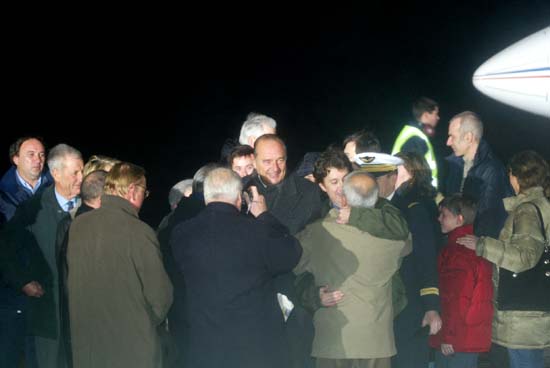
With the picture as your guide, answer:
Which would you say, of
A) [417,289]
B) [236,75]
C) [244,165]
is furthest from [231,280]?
[236,75]

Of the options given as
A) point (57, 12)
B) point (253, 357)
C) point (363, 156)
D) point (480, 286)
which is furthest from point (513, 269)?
point (57, 12)

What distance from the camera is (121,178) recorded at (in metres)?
4.55

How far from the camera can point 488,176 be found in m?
6.46

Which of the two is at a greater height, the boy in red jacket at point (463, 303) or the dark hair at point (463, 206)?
the dark hair at point (463, 206)

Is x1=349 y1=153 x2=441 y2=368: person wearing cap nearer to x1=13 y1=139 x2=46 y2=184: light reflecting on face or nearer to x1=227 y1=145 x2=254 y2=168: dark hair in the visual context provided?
x1=227 y1=145 x2=254 y2=168: dark hair

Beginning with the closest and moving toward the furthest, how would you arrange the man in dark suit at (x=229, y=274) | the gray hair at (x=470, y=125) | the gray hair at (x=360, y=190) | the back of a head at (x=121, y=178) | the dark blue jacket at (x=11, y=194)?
the man in dark suit at (x=229, y=274)
the back of a head at (x=121, y=178)
the gray hair at (x=360, y=190)
the dark blue jacket at (x=11, y=194)
the gray hair at (x=470, y=125)

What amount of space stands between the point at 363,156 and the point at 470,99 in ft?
13.9

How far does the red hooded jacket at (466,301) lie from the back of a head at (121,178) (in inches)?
70.6

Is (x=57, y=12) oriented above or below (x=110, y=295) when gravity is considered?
above

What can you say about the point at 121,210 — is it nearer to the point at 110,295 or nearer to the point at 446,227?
the point at 110,295

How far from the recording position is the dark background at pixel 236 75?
748 centimetres

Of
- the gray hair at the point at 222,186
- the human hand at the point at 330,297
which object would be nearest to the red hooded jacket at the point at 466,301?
the human hand at the point at 330,297

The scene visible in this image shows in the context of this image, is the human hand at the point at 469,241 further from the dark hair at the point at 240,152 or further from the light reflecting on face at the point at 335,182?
the dark hair at the point at 240,152

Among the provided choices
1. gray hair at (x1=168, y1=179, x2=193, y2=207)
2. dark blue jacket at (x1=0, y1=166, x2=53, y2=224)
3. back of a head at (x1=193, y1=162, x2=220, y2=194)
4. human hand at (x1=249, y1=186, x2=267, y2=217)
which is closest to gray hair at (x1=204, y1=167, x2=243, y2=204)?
human hand at (x1=249, y1=186, x2=267, y2=217)
